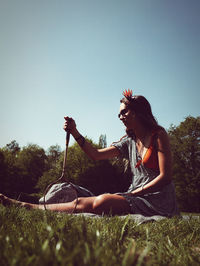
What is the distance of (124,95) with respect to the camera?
5258 mm

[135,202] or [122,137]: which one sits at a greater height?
[122,137]

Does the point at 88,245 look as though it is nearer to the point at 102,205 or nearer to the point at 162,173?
the point at 102,205

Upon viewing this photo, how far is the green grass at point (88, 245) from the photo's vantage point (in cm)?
80

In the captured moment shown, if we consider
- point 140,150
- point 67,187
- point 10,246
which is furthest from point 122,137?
point 10,246

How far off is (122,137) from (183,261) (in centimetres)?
445

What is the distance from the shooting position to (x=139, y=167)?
4.66 metres

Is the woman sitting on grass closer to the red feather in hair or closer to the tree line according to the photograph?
the red feather in hair

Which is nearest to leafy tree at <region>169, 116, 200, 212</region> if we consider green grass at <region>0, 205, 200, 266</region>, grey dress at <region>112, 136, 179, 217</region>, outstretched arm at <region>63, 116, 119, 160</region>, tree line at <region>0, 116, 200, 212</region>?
tree line at <region>0, 116, 200, 212</region>

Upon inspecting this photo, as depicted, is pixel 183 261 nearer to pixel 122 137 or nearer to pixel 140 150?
pixel 140 150

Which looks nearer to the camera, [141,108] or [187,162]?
[141,108]

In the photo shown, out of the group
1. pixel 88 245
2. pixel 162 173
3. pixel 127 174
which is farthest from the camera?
pixel 127 174

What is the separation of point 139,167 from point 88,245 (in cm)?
378

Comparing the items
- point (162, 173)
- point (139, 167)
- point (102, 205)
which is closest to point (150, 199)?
point (162, 173)

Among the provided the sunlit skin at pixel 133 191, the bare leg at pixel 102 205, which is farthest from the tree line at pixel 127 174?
the bare leg at pixel 102 205
